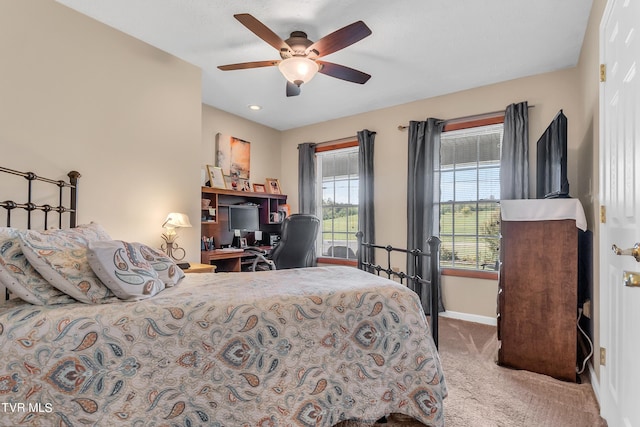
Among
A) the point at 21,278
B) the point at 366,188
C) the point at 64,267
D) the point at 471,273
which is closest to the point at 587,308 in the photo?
the point at 471,273

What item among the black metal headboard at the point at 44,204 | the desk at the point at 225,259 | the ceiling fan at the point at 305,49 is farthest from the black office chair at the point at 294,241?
the black metal headboard at the point at 44,204

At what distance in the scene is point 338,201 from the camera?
4.91m

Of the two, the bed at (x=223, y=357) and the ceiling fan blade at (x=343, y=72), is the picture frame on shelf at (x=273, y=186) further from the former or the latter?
the bed at (x=223, y=357)

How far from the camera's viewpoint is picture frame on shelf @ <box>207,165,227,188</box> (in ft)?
13.2

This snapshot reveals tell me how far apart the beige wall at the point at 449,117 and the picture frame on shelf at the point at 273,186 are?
280 millimetres

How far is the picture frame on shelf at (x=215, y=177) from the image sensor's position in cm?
403

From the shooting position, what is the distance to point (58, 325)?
114 centimetres

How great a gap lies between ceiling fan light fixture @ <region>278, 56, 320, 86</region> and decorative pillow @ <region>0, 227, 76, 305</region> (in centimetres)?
196

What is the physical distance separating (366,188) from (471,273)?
1677 mm

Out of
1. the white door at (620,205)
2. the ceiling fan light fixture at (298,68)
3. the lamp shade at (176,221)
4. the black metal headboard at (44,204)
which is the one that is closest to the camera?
the white door at (620,205)

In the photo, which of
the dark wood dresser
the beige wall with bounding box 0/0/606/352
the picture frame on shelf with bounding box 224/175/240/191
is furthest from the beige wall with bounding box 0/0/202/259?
the dark wood dresser

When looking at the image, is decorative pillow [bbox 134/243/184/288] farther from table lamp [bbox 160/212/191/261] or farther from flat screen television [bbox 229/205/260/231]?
flat screen television [bbox 229/205/260/231]

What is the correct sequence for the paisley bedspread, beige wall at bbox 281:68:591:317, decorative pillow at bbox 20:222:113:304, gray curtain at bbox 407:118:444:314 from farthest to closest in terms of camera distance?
gray curtain at bbox 407:118:444:314
beige wall at bbox 281:68:591:317
decorative pillow at bbox 20:222:113:304
the paisley bedspread

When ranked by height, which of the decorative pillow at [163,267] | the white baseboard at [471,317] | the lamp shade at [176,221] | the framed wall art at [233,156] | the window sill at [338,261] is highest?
the framed wall art at [233,156]
